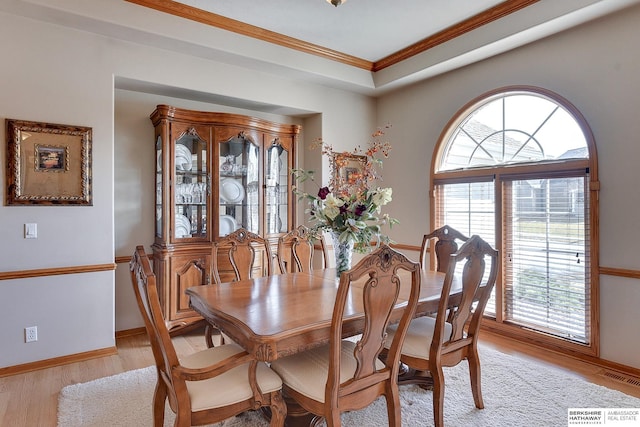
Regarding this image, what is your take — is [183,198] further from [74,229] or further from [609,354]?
[609,354]

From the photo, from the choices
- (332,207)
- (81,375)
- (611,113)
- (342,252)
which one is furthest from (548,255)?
(81,375)

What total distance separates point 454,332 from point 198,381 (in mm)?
1441

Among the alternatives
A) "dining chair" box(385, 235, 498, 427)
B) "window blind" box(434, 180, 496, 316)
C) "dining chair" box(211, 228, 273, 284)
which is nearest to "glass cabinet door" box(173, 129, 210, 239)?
"dining chair" box(211, 228, 273, 284)

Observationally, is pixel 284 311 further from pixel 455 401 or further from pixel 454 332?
pixel 455 401

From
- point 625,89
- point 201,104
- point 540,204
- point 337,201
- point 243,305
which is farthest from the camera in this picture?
point 201,104

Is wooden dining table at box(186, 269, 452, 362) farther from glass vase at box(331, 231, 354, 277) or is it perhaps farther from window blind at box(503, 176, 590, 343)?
window blind at box(503, 176, 590, 343)

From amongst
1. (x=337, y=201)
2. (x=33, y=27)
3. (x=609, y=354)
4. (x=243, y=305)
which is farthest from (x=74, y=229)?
(x=609, y=354)

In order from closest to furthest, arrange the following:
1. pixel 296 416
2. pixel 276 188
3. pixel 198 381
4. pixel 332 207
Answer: pixel 198 381 → pixel 296 416 → pixel 332 207 → pixel 276 188

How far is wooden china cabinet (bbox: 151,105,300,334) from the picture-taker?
135 inches

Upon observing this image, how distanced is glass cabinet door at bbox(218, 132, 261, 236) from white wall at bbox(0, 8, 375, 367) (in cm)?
60

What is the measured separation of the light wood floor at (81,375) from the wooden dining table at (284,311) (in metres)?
1.21

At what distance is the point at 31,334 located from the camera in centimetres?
278

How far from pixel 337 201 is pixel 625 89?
2428mm

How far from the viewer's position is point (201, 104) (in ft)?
13.0
